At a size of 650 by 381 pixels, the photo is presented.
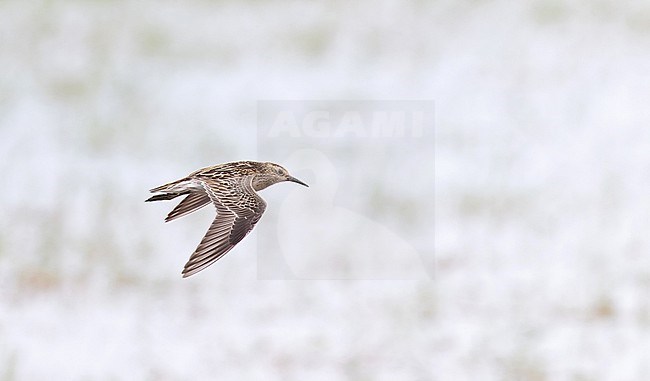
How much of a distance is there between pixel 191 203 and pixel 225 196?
11 cm

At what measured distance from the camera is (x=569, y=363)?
42.6 feet

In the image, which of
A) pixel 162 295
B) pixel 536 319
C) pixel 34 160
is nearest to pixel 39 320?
pixel 162 295

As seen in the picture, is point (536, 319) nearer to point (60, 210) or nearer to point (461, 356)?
point (461, 356)

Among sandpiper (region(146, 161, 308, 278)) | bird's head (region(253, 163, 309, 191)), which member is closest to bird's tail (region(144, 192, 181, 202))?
sandpiper (region(146, 161, 308, 278))

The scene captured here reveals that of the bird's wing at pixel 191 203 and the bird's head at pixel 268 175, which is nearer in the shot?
the bird's wing at pixel 191 203

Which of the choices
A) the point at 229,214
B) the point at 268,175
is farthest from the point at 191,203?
the point at 268,175

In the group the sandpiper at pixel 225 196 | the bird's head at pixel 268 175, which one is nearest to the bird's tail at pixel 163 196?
the sandpiper at pixel 225 196

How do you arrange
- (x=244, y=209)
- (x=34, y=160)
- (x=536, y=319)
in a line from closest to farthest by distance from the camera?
(x=244, y=209) < (x=536, y=319) < (x=34, y=160)

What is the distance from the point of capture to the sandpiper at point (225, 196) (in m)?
2.07

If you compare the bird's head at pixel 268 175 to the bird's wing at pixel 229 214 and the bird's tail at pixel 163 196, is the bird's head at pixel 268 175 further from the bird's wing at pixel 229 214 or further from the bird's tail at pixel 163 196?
the bird's tail at pixel 163 196

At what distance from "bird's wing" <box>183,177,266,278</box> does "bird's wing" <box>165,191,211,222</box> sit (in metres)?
0.02

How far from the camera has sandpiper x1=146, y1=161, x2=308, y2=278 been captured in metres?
2.07

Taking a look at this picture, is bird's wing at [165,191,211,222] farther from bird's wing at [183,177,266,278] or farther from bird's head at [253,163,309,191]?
bird's head at [253,163,309,191]

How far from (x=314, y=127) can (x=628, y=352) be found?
11.7 meters
